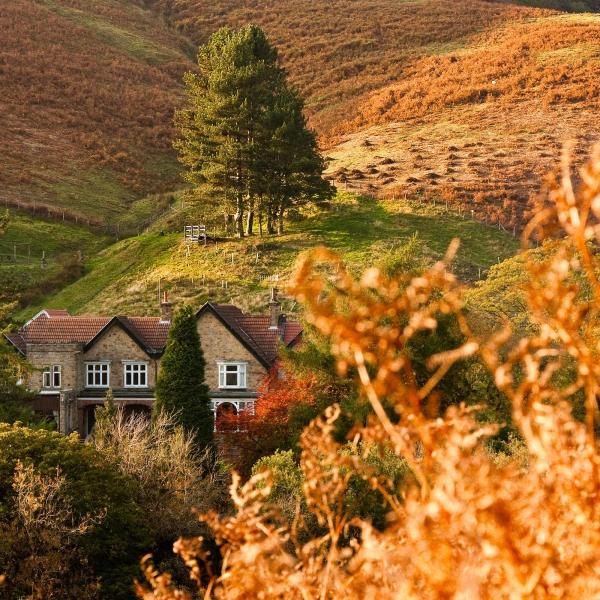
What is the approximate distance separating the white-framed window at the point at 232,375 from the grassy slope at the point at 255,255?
1142 centimetres

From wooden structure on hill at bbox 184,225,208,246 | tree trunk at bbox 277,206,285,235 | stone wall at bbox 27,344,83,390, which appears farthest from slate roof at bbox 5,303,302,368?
wooden structure on hill at bbox 184,225,208,246

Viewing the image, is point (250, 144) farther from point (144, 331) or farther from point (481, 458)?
point (481, 458)

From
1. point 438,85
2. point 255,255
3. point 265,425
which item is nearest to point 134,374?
point 265,425

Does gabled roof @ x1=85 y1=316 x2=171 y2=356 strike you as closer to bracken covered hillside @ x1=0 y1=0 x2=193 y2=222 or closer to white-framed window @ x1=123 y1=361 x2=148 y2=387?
white-framed window @ x1=123 y1=361 x2=148 y2=387

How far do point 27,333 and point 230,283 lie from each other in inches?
682

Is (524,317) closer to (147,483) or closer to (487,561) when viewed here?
(147,483)

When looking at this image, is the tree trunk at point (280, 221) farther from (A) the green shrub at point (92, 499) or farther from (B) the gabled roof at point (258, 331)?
(A) the green shrub at point (92, 499)

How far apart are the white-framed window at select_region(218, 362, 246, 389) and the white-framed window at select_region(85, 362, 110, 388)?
5.76 meters

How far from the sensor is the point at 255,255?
6794cm

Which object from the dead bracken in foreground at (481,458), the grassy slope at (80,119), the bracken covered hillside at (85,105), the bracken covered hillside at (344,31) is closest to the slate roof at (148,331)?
the grassy slope at (80,119)

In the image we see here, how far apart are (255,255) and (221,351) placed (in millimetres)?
20864

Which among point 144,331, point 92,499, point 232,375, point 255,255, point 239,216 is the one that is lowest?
point 92,499

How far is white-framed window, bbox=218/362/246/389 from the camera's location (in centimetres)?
4791

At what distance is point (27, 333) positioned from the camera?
49.0 meters
